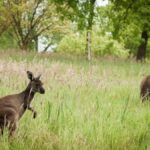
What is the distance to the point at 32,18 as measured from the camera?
1944 inches

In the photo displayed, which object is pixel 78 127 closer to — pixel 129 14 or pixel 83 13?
pixel 83 13

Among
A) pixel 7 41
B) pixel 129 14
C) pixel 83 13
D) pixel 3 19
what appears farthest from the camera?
pixel 7 41

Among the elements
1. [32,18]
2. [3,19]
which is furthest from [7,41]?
[3,19]

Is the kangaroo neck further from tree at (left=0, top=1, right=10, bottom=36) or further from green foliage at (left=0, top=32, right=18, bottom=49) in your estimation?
green foliage at (left=0, top=32, right=18, bottom=49)

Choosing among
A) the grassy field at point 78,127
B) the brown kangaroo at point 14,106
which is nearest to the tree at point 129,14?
the grassy field at point 78,127

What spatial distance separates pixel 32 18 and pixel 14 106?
4345 centimetres

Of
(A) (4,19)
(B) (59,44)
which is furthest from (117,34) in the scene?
(B) (59,44)

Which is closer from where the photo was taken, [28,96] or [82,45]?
[28,96]

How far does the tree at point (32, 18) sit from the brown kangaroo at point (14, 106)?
36.9 metres

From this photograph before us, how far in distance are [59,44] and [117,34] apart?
1098 inches

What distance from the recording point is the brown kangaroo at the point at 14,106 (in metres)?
6.05

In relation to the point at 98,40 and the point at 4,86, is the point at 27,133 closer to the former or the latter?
the point at 4,86

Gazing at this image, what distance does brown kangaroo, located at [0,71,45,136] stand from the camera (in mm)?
6051

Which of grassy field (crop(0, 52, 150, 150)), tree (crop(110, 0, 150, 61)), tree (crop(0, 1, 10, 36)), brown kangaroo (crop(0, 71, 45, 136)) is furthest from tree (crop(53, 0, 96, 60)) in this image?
brown kangaroo (crop(0, 71, 45, 136))
